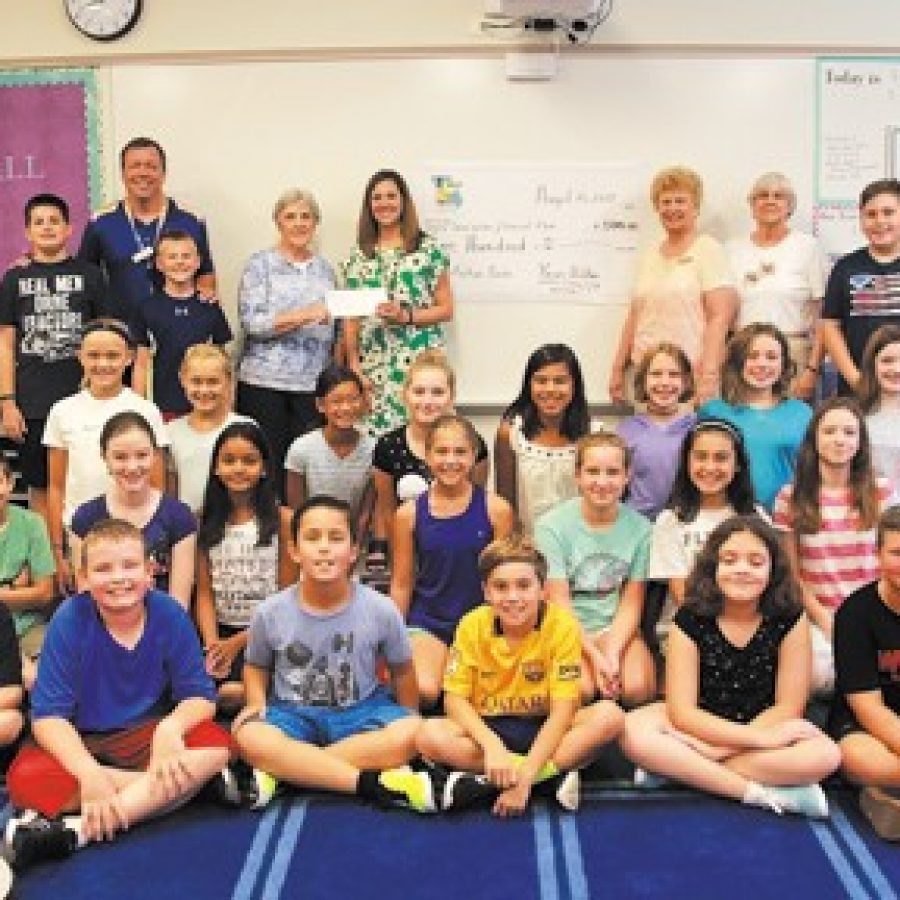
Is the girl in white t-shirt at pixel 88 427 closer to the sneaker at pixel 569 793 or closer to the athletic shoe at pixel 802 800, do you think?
the sneaker at pixel 569 793

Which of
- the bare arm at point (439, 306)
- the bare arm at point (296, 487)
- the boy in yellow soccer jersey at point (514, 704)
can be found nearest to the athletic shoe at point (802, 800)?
the boy in yellow soccer jersey at point (514, 704)

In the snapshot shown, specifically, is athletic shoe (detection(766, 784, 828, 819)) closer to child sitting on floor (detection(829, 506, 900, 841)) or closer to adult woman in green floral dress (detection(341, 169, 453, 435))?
child sitting on floor (detection(829, 506, 900, 841))

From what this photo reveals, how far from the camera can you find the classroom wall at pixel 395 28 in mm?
4262

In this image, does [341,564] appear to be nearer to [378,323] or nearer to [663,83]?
[378,323]

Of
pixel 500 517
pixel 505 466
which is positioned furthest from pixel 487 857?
pixel 505 466

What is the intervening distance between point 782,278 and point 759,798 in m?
2.05

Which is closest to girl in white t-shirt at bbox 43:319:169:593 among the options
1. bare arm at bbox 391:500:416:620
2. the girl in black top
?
bare arm at bbox 391:500:416:620

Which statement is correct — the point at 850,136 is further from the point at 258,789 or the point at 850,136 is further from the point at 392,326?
the point at 258,789

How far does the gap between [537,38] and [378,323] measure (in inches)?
43.8

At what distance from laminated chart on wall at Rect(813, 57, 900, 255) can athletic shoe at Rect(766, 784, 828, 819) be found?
2.33 m

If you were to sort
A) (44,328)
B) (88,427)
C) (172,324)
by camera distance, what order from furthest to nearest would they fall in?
(172,324)
(44,328)
(88,427)

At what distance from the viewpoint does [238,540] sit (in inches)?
128

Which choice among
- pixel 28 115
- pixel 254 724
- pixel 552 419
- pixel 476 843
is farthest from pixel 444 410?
pixel 28 115

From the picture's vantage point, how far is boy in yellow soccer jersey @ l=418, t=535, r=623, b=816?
260 centimetres
